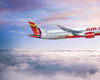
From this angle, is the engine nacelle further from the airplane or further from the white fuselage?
the white fuselage

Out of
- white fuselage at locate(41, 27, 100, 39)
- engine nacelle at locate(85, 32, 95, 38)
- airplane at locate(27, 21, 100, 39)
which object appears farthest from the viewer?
white fuselage at locate(41, 27, 100, 39)

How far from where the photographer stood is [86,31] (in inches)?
1344

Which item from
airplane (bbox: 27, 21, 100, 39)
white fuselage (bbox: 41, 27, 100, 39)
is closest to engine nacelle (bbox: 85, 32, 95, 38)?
airplane (bbox: 27, 21, 100, 39)

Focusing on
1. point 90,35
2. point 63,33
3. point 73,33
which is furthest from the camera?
point 63,33

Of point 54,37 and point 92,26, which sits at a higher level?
point 92,26

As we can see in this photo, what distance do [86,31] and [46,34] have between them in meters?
10.2

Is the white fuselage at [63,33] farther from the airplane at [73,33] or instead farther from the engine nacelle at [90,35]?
the engine nacelle at [90,35]

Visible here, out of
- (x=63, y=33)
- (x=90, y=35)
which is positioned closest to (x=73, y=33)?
(x=63, y=33)

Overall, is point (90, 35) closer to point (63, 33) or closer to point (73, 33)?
point (73, 33)

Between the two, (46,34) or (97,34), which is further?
(46,34)

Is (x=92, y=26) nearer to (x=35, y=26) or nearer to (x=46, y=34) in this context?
(x=46, y=34)

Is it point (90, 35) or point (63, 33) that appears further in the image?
point (63, 33)

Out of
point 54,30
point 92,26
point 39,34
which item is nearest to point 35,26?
point 39,34

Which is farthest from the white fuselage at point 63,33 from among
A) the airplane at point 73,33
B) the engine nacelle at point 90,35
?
the engine nacelle at point 90,35
